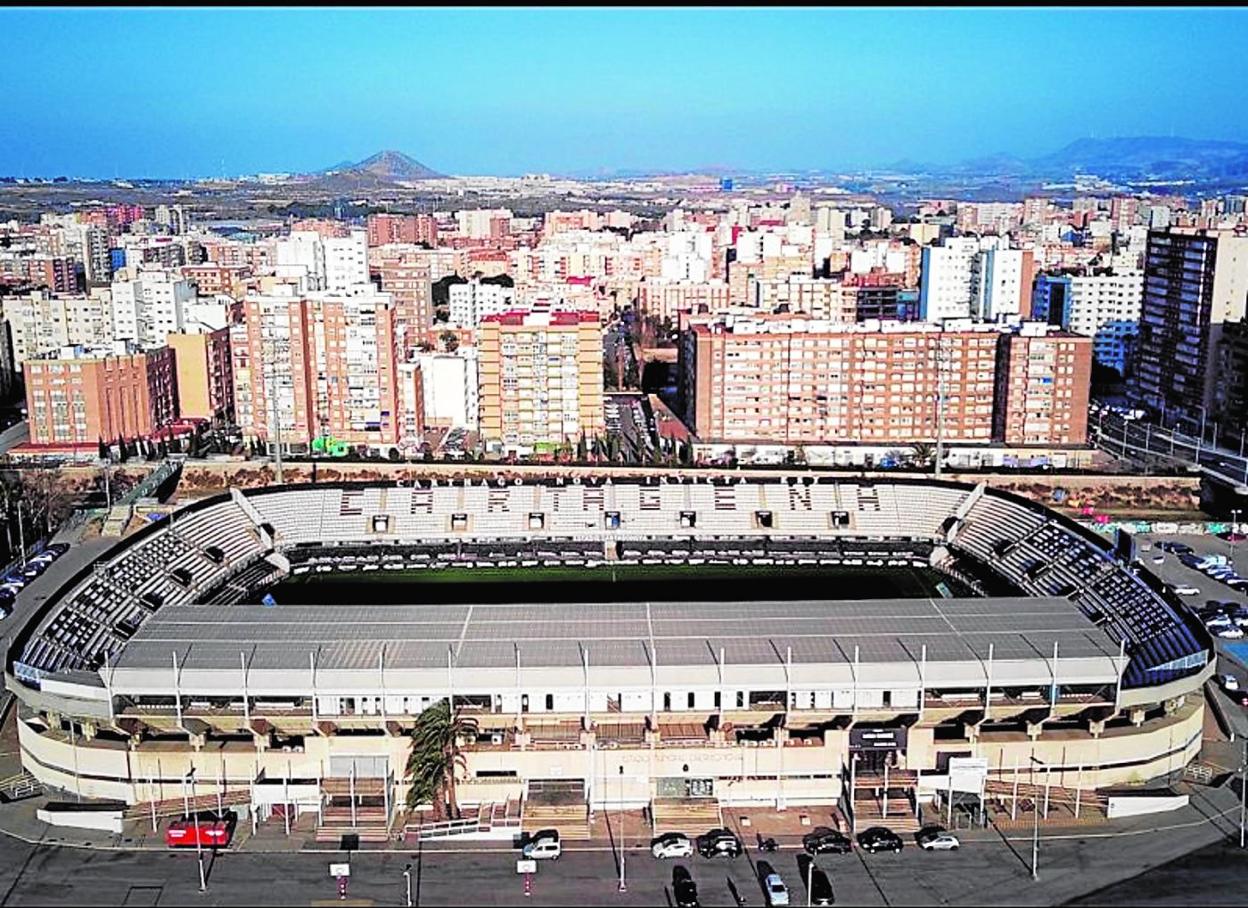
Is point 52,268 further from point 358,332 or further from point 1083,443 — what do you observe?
point 1083,443

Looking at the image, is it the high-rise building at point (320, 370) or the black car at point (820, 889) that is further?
the high-rise building at point (320, 370)

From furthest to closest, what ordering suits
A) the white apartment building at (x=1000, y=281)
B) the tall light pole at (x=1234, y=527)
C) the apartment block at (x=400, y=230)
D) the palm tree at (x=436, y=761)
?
1. the apartment block at (x=400, y=230)
2. the white apartment building at (x=1000, y=281)
3. the tall light pole at (x=1234, y=527)
4. the palm tree at (x=436, y=761)

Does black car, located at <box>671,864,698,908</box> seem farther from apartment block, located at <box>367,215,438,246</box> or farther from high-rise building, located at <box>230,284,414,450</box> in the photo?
apartment block, located at <box>367,215,438,246</box>

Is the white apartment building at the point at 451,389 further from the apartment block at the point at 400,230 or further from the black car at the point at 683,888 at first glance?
the apartment block at the point at 400,230

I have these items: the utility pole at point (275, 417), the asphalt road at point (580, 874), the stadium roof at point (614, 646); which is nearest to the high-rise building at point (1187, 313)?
the stadium roof at point (614, 646)

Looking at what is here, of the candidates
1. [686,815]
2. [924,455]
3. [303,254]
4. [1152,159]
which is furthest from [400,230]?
[1152,159]

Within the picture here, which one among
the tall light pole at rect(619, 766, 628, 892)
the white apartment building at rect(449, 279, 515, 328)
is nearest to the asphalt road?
the tall light pole at rect(619, 766, 628, 892)
